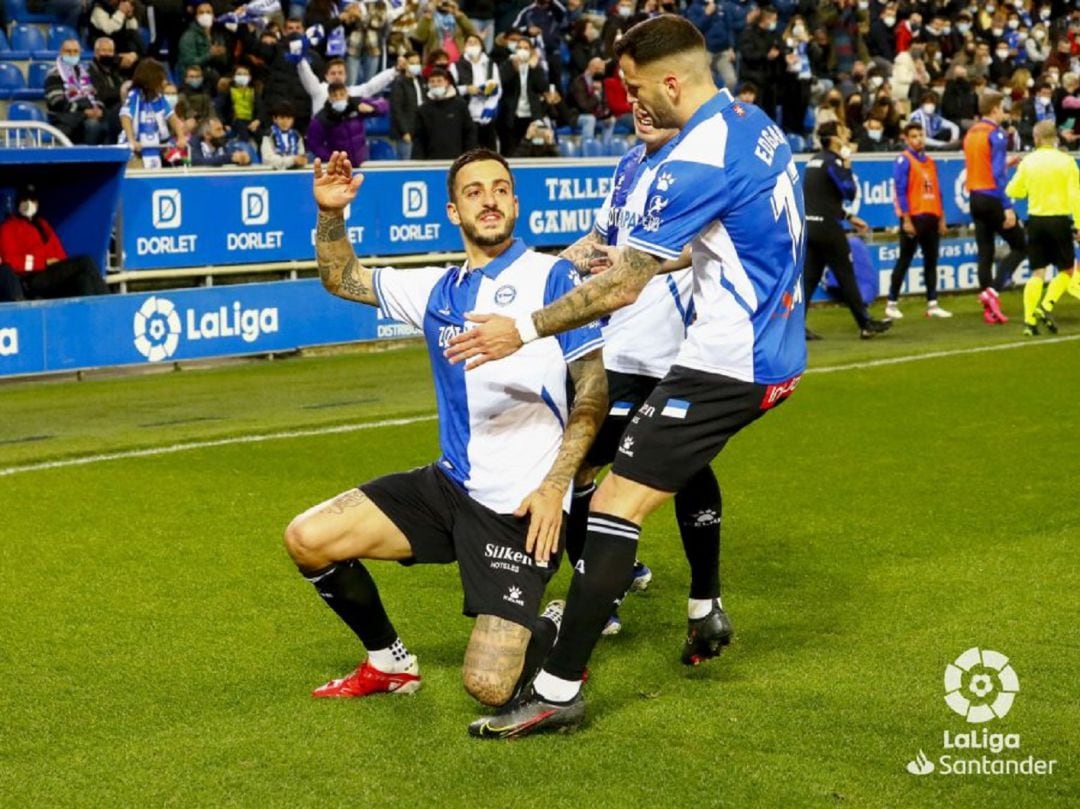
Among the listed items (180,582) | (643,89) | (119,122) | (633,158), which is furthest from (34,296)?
(643,89)

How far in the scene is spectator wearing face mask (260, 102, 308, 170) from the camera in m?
17.6

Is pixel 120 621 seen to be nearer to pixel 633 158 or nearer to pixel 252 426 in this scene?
pixel 633 158

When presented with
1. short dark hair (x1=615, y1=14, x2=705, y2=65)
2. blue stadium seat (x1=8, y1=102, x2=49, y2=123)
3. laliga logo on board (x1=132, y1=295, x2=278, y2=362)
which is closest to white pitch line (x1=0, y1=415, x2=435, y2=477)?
laliga logo on board (x1=132, y1=295, x2=278, y2=362)

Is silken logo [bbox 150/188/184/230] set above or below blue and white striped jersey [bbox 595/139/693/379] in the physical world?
below

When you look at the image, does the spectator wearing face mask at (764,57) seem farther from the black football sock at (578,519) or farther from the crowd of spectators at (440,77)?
the black football sock at (578,519)

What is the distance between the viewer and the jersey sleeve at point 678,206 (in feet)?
17.5

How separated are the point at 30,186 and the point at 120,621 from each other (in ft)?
30.4

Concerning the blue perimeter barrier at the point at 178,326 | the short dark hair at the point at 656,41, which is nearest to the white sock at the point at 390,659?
the short dark hair at the point at 656,41

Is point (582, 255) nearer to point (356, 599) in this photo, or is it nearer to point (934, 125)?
point (356, 599)

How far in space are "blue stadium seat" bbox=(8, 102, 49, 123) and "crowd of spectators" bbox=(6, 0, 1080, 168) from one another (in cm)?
45

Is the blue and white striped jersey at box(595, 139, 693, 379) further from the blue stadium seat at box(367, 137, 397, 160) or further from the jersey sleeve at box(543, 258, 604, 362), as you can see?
the blue stadium seat at box(367, 137, 397, 160)

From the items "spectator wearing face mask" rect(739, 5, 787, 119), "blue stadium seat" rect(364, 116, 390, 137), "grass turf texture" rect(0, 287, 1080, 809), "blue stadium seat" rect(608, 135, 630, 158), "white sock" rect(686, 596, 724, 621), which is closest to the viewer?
"grass turf texture" rect(0, 287, 1080, 809)

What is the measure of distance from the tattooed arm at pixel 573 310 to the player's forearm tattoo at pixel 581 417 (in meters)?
0.42

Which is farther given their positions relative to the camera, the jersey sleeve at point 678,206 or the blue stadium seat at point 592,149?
the blue stadium seat at point 592,149
